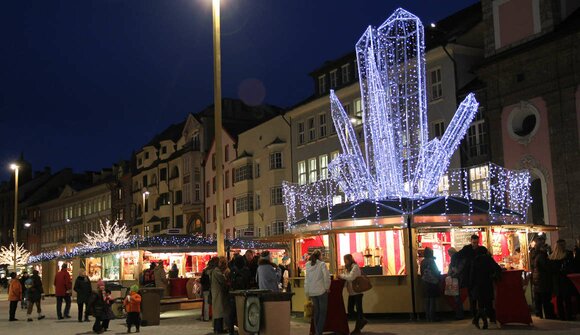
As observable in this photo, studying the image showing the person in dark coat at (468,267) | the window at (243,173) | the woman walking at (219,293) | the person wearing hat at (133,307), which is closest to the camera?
the person in dark coat at (468,267)

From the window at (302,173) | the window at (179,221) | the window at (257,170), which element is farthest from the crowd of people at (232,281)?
the window at (179,221)

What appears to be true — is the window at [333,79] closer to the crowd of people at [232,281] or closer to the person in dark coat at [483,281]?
the crowd of people at [232,281]

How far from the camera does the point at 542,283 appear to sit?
17.1 meters

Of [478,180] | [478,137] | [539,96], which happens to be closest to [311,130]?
[478,137]

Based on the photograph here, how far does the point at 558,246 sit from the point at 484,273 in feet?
9.16

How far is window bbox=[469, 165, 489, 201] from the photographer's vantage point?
113 feet

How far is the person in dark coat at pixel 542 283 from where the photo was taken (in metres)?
17.0

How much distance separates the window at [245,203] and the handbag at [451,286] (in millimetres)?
37864

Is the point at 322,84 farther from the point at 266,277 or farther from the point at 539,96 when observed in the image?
the point at 266,277

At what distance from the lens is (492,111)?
34.0 metres

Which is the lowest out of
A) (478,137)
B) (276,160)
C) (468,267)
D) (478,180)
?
(468,267)

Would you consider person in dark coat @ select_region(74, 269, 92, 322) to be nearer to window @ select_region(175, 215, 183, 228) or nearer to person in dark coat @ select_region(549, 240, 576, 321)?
person in dark coat @ select_region(549, 240, 576, 321)

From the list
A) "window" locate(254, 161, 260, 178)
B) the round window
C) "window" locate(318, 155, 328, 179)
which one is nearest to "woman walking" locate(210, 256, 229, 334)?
the round window

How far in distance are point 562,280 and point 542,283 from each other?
1.47ft
